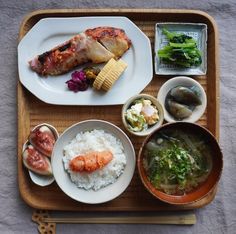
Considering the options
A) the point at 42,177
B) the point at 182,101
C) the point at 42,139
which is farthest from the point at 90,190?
the point at 182,101

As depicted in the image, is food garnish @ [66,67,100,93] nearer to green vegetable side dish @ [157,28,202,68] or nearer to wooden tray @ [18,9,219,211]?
wooden tray @ [18,9,219,211]

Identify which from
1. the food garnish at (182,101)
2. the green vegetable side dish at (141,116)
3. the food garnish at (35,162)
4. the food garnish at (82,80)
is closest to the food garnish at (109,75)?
the food garnish at (82,80)

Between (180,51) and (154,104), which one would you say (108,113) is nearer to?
(154,104)

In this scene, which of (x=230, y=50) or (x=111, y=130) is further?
(x=230, y=50)

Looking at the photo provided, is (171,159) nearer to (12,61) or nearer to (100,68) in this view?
(100,68)

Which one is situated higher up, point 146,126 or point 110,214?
point 146,126

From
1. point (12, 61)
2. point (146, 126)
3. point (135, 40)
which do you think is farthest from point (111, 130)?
point (12, 61)

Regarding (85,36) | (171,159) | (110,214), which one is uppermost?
(85,36)
